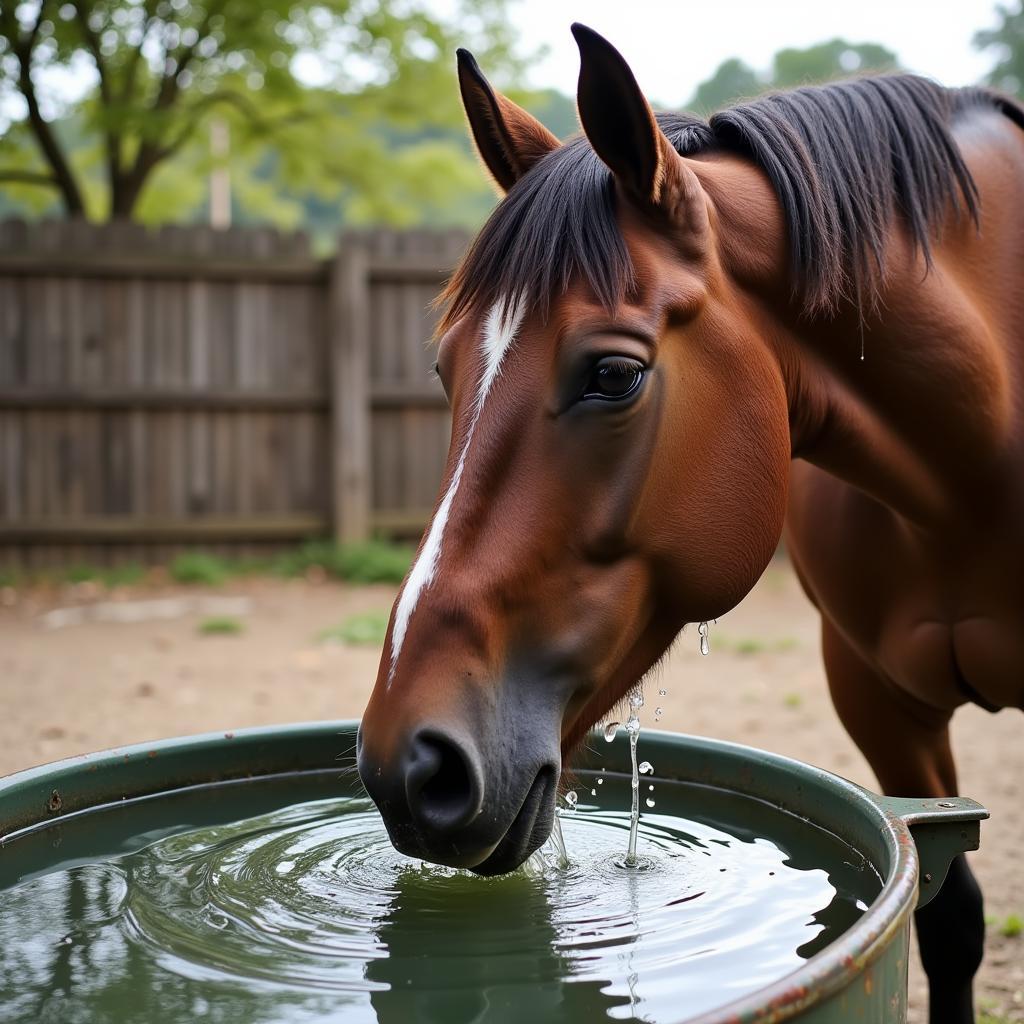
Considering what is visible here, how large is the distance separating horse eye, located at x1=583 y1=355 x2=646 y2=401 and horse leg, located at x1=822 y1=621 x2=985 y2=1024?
117cm

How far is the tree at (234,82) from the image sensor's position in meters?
9.91

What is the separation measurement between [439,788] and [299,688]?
14.2 ft

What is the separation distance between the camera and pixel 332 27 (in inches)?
422

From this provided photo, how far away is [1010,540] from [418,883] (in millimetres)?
1143

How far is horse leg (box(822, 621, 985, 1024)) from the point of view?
2293 millimetres

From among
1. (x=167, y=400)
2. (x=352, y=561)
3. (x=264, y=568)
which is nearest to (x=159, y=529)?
(x=264, y=568)

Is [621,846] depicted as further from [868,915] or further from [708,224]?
[708,224]

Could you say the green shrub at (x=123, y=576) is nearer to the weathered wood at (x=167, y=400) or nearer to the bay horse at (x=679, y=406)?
the weathered wood at (x=167, y=400)

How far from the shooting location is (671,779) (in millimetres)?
A: 2152

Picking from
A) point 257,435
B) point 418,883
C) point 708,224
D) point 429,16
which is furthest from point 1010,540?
point 429,16

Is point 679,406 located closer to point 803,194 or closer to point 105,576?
point 803,194

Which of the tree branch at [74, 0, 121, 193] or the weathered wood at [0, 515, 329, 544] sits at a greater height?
the tree branch at [74, 0, 121, 193]

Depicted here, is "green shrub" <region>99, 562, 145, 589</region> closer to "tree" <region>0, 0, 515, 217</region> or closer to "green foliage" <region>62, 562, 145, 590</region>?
"green foliage" <region>62, 562, 145, 590</region>

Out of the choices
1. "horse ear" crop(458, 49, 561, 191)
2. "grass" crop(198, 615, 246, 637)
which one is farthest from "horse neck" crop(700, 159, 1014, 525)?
"grass" crop(198, 615, 246, 637)
